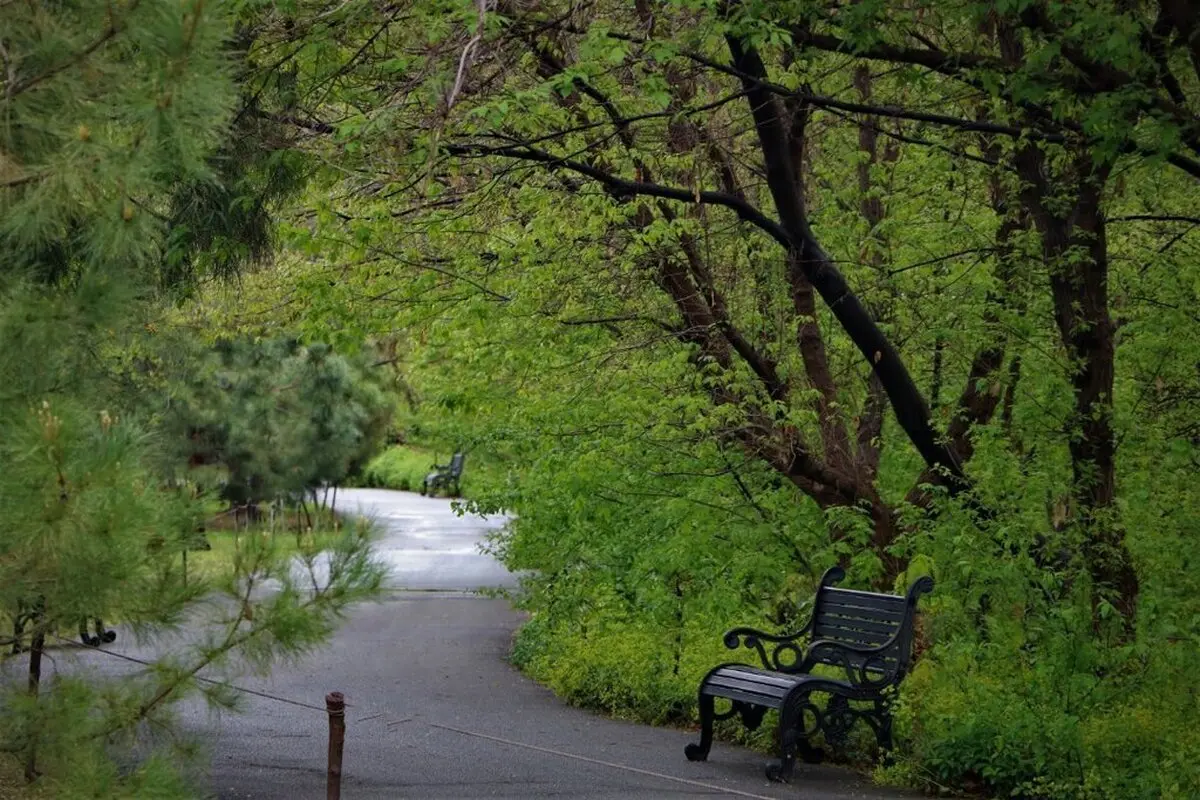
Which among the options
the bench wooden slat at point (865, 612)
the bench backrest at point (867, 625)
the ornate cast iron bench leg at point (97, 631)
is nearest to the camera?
the ornate cast iron bench leg at point (97, 631)

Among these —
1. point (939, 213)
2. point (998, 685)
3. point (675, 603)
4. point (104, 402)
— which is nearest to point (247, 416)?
point (675, 603)

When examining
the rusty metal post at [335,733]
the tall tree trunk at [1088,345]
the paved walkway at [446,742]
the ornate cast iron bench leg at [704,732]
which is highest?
the tall tree trunk at [1088,345]

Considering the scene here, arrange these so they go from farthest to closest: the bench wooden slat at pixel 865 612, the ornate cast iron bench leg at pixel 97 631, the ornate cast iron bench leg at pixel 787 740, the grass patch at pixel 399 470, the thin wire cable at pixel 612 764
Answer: the grass patch at pixel 399 470 < the bench wooden slat at pixel 865 612 < the ornate cast iron bench leg at pixel 787 740 < the thin wire cable at pixel 612 764 < the ornate cast iron bench leg at pixel 97 631

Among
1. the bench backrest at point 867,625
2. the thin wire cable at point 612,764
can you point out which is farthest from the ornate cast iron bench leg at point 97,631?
the bench backrest at point 867,625

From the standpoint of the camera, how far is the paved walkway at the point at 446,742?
9.38m

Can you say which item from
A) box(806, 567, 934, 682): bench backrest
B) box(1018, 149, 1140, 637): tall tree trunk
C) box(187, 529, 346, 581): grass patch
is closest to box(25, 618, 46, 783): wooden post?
box(187, 529, 346, 581): grass patch

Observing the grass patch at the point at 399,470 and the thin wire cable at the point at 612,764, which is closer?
the thin wire cable at the point at 612,764

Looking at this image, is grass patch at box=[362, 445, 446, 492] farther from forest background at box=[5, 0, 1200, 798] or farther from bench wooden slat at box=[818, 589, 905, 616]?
bench wooden slat at box=[818, 589, 905, 616]

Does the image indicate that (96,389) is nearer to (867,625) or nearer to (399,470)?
(867,625)

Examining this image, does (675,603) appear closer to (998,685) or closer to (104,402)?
(998,685)

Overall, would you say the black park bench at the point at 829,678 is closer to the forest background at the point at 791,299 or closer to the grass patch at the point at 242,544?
the forest background at the point at 791,299

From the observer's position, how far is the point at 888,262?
40.7 feet

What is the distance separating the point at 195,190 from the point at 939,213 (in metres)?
6.15

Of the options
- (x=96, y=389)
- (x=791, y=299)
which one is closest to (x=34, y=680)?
(x=96, y=389)
